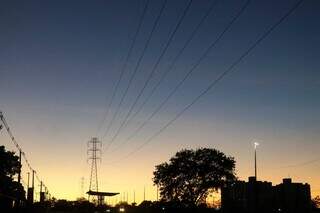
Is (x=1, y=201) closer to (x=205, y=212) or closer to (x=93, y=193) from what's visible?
(x=205, y=212)

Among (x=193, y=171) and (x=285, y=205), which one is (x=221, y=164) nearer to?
(x=193, y=171)

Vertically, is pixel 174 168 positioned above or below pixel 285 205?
above

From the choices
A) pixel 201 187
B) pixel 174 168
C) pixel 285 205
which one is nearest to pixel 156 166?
pixel 174 168

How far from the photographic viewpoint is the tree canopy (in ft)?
335

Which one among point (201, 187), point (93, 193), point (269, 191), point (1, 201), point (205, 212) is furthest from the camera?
point (269, 191)

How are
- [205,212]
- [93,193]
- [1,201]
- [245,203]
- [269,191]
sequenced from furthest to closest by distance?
[269,191] < [245,203] < [93,193] < [205,212] < [1,201]

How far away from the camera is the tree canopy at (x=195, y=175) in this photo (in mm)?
102000

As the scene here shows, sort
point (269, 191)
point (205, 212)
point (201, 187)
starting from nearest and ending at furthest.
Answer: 1. point (205, 212)
2. point (201, 187)
3. point (269, 191)

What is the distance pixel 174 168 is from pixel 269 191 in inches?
3903

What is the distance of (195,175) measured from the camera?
10300cm

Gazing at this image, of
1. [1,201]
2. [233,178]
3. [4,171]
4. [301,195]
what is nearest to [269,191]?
[301,195]

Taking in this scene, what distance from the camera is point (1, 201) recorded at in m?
30.7

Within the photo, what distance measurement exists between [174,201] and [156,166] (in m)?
10.5

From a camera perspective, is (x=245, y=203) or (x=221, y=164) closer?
(x=221, y=164)
